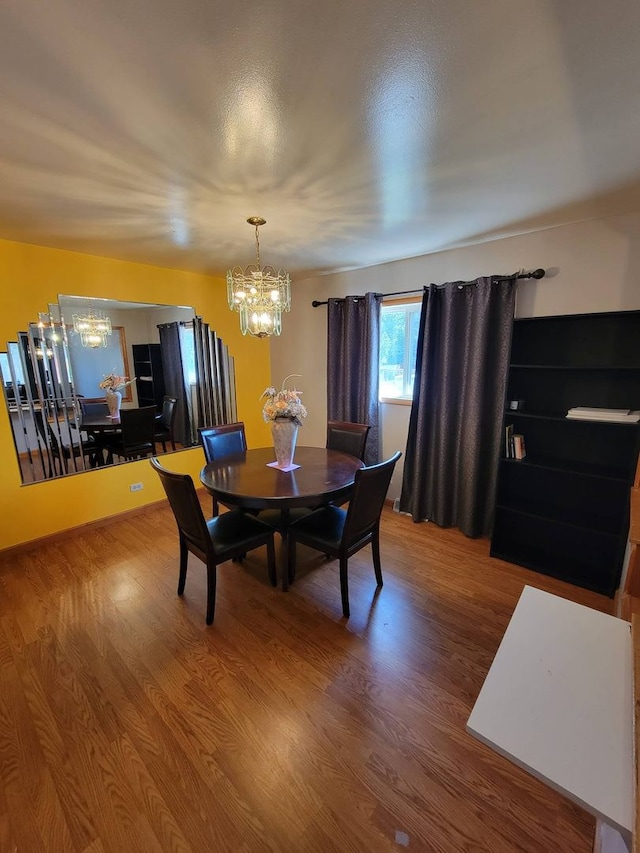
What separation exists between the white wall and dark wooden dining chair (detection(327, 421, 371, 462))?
2.15ft

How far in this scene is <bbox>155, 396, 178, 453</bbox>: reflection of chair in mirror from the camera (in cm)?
370

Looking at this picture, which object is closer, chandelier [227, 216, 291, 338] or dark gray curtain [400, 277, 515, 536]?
chandelier [227, 216, 291, 338]

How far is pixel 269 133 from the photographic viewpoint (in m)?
1.38

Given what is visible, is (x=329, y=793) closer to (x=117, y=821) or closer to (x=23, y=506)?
(x=117, y=821)

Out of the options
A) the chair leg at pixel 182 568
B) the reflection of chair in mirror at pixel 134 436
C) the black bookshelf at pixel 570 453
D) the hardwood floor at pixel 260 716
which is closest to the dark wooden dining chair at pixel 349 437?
the hardwood floor at pixel 260 716

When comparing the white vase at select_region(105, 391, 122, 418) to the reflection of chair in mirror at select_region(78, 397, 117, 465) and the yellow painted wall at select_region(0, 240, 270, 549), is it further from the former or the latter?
the yellow painted wall at select_region(0, 240, 270, 549)

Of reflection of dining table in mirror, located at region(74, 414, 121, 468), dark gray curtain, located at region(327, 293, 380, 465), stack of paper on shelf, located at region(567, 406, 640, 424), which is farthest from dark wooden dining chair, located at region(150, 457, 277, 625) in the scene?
stack of paper on shelf, located at region(567, 406, 640, 424)

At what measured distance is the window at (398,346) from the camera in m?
3.38

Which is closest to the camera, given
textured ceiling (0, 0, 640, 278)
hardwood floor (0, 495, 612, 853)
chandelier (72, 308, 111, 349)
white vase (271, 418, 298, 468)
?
textured ceiling (0, 0, 640, 278)

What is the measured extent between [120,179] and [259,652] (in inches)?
97.6

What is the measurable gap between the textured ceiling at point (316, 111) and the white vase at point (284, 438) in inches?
51.4

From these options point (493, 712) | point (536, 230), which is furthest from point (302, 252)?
point (493, 712)

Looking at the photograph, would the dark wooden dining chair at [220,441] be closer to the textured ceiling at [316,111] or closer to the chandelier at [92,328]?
the chandelier at [92,328]

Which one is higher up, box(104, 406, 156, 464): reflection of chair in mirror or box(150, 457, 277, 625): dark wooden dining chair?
box(104, 406, 156, 464): reflection of chair in mirror
